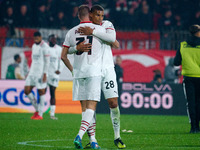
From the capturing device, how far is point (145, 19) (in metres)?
22.1

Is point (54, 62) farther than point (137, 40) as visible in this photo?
No

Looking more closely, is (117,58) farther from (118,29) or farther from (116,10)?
(116,10)

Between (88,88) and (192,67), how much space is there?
12.4ft

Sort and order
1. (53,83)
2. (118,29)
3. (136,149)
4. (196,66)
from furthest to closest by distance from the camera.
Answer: (118,29), (53,83), (196,66), (136,149)

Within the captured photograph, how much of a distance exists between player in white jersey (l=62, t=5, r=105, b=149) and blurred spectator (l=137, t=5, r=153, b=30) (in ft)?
48.9

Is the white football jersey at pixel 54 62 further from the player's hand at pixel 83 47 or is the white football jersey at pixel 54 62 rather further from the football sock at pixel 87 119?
the football sock at pixel 87 119

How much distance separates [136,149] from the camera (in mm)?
6746

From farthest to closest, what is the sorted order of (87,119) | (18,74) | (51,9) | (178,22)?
(178,22), (51,9), (18,74), (87,119)

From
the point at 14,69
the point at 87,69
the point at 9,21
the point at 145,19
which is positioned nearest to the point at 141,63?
the point at 145,19

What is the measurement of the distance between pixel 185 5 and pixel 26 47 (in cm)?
926

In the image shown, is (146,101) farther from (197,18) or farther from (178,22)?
(197,18)

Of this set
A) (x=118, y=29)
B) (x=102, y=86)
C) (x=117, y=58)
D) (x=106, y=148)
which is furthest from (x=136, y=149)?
(x=118, y=29)

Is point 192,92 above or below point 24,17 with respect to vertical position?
below

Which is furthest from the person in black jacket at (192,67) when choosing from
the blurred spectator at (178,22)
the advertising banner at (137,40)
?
the blurred spectator at (178,22)
